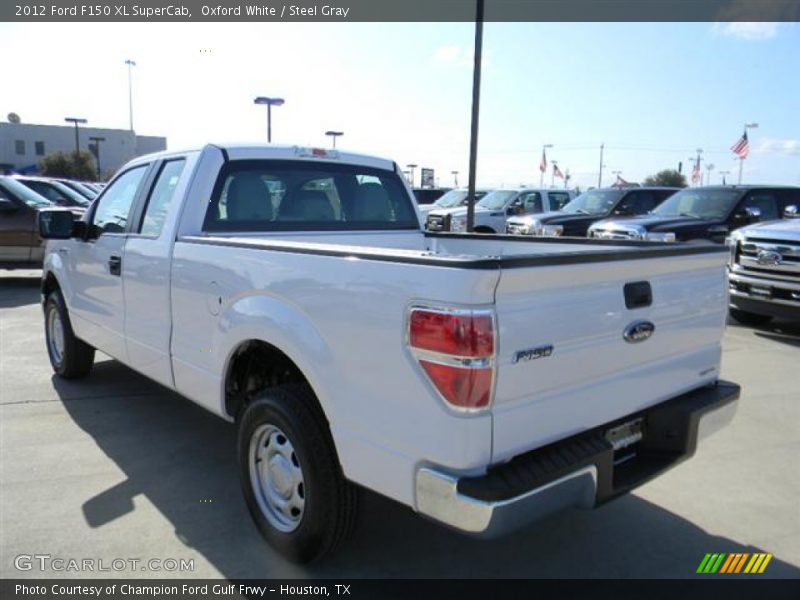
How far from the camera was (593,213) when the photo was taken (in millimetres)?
14719

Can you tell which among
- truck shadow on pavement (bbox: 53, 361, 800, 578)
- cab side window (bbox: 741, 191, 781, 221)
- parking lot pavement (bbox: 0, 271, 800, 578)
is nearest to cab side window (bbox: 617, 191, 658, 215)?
cab side window (bbox: 741, 191, 781, 221)

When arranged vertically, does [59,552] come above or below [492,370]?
below

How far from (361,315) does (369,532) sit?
143 cm

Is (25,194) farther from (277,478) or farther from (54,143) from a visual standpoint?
(54,143)

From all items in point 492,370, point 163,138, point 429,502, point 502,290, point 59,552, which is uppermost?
point 163,138

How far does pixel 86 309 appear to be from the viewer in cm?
496

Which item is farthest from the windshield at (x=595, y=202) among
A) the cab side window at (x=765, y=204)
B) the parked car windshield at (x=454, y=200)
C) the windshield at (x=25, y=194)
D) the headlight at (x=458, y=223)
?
the windshield at (x=25, y=194)

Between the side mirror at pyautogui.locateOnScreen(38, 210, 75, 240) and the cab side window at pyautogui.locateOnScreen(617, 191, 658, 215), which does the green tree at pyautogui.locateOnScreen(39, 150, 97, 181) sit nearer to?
the cab side window at pyautogui.locateOnScreen(617, 191, 658, 215)

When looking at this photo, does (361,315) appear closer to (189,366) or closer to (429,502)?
(429,502)

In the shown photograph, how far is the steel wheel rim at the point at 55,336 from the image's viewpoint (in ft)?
18.9

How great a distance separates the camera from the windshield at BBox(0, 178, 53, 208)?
38.4ft

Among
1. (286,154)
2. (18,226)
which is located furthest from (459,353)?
(18,226)

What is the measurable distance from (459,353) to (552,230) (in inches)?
478

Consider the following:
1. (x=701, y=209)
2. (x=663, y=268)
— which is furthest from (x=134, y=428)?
(x=701, y=209)
